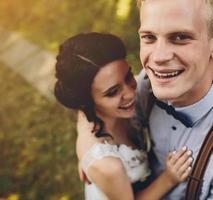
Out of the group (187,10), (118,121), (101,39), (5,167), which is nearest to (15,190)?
(5,167)

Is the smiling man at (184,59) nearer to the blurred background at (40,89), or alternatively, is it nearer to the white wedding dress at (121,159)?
the white wedding dress at (121,159)

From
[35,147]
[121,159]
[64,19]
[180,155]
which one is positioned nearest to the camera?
[180,155]

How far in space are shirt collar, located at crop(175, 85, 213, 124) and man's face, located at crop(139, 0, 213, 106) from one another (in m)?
0.10

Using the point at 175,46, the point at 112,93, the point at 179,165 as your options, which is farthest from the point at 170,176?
the point at 175,46

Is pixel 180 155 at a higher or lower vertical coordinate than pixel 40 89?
higher

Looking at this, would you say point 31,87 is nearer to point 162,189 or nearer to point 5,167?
point 5,167

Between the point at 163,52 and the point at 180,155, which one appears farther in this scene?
the point at 180,155

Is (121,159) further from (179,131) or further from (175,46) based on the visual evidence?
(175,46)

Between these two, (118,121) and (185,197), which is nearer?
(185,197)

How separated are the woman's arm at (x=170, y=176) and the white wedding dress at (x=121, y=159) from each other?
91 millimetres

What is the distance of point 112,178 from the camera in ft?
8.55

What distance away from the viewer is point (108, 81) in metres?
2.60

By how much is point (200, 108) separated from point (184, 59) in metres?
0.32

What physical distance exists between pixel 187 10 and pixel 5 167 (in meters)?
2.72
